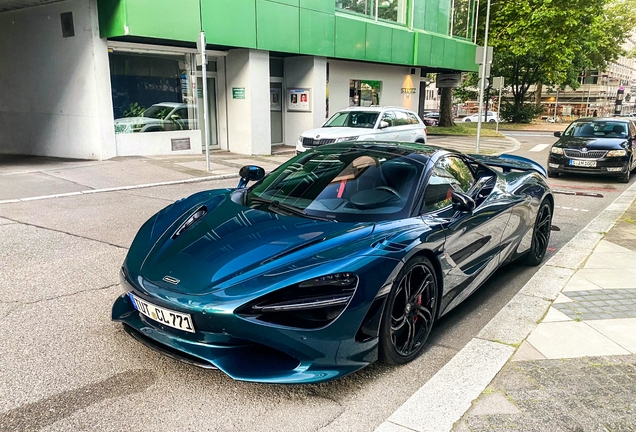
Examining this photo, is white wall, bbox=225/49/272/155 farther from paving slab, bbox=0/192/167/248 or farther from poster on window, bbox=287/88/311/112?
paving slab, bbox=0/192/167/248

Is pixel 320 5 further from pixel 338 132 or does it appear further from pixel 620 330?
pixel 620 330

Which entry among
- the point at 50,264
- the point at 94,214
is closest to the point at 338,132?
the point at 94,214

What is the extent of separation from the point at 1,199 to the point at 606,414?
30.0ft

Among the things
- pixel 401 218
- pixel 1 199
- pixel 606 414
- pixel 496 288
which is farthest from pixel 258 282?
pixel 1 199

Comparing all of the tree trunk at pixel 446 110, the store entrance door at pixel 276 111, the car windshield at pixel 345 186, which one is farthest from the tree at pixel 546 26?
the car windshield at pixel 345 186

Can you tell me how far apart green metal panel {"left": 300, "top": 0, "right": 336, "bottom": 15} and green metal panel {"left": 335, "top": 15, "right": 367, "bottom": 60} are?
22.2 inches

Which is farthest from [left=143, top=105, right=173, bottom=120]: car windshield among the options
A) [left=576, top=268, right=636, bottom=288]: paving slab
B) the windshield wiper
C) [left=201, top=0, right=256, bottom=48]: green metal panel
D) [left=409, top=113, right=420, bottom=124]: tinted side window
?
[left=576, top=268, right=636, bottom=288]: paving slab

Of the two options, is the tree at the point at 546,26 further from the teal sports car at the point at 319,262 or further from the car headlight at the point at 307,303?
the car headlight at the point at 307,303

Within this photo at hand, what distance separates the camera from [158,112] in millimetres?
15031

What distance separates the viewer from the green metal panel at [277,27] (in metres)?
15.7

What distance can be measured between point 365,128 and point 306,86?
478 centimetres

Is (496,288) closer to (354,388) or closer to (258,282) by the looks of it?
(354,388)

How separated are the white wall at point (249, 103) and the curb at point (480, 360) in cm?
1213

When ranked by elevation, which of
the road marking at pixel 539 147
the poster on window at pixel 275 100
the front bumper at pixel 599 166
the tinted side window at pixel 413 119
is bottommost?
the road marking at pixel 539 147
